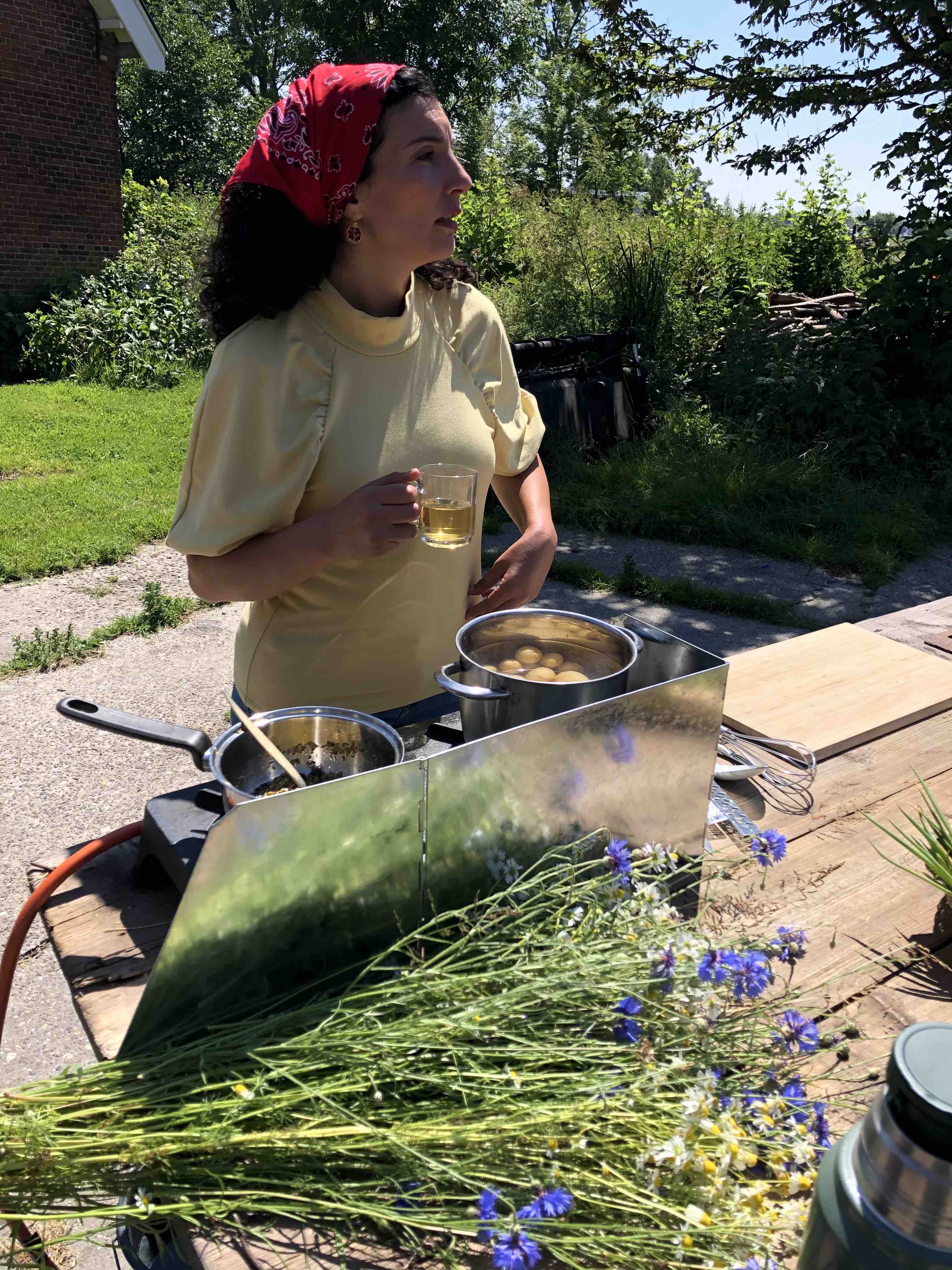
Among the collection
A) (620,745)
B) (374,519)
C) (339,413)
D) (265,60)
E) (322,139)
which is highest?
(265,60)

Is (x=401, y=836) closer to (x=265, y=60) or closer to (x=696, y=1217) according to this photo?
(x=696, y=1217)

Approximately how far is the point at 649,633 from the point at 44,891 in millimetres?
872

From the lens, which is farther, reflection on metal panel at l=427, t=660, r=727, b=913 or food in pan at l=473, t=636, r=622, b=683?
food in pan at l=473, t=636, r=622, b=683

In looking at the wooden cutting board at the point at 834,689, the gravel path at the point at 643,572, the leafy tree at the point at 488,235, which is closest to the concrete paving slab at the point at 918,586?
the gravel path at the point at 643,572

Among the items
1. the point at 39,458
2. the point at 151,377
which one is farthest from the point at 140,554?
the point at 151,377

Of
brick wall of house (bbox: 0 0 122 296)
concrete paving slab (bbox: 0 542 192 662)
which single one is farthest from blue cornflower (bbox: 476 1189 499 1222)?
brick wall of house (bbox: 0 0 122 296)

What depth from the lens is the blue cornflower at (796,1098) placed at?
90 cm

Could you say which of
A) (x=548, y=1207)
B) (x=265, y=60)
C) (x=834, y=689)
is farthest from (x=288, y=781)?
(x=265, y=60)

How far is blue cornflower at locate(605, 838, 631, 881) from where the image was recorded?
1.08 m

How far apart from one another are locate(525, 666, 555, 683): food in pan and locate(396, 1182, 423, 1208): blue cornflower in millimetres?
577

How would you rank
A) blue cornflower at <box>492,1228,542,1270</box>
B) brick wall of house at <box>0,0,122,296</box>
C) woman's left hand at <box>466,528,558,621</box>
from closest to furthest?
blue cornflower at <box>492,1228,542,1270</box> < woman's left hand at <box>466,528,558,621</box> < brick wall of house at <box>0,0,122,296</box>

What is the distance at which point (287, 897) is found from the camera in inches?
37.9

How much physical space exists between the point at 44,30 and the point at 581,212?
21.7 feet

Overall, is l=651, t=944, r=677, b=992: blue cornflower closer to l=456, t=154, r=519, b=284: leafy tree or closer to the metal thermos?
the metal thermos
